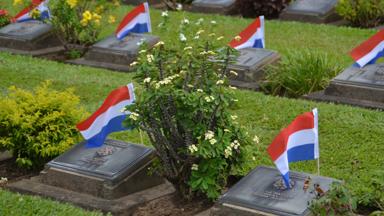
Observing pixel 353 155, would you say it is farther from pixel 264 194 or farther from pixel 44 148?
pixel 44 148

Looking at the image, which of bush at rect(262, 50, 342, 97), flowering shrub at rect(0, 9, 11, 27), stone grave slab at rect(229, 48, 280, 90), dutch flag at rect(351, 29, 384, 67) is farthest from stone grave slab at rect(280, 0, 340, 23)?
flowering shrub at rect(0, 9, 11, 27)

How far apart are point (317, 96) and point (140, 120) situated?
10.5ft

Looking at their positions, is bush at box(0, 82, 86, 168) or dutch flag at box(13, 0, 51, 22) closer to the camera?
bush at box(0, 82, 86, 168)

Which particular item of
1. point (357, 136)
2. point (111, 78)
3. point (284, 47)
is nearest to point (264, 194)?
point (357, 136)

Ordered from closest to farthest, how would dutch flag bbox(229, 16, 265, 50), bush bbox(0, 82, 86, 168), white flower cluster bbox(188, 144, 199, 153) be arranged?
white flower cluster bbox(188, 144, 199, 153), bush bbox(0, 82, 86, 168), dutch flag bbox(229, 16, 265, 50)

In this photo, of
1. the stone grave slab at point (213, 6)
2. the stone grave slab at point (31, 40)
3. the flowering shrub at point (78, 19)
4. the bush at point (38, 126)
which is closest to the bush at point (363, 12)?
the stone grave slab at point (213, 6)

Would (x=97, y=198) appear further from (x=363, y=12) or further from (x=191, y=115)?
(x=363, y=12)

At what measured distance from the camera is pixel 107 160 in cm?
647

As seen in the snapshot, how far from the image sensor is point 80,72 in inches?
412

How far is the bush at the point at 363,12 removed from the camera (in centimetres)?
1252

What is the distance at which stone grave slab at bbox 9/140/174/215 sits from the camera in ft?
20.4

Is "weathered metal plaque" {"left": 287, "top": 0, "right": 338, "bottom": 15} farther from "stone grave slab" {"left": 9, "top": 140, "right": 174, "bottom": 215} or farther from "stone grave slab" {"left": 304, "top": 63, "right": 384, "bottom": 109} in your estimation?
"stone grave slab" {"left": 9, "top": 140, "right": 174, "bottom": 215}

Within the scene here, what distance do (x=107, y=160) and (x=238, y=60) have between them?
3447 millimetres

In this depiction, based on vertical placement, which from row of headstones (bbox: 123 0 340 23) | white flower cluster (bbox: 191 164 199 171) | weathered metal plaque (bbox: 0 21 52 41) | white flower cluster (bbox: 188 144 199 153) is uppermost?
white flower cluster (bbox: 188 144 199 153)
